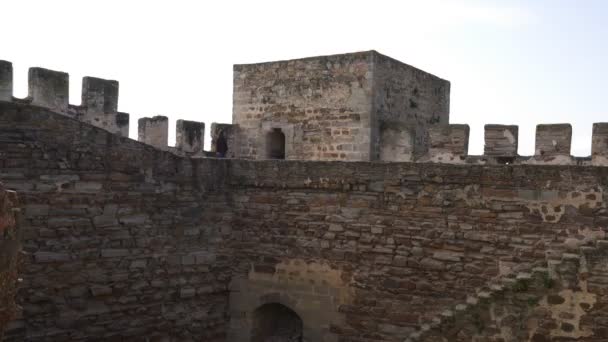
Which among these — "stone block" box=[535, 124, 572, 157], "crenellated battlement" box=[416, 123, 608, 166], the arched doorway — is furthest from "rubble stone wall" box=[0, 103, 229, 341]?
"stone block" box=[535, 124, 572, 157]

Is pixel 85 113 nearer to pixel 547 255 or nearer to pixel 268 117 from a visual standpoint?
pixel 268 117

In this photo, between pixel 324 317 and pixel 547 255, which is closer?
pixel 547 255

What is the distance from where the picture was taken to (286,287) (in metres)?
8.73

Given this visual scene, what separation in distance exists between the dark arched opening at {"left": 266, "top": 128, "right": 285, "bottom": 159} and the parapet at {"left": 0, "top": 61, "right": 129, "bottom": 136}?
3.13 m

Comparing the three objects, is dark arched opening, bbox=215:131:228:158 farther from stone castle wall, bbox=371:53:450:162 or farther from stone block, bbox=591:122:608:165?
stone block, bbox=591:122:608:165

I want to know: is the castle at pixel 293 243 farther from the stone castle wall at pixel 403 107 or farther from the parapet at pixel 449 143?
the stone castle wall at pixel 403 107

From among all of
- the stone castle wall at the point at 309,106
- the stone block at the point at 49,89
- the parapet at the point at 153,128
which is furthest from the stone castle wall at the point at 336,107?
the stone block at the point at 49,89

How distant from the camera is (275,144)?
13875 millimetres

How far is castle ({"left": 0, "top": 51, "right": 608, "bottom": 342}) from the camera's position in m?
6.89

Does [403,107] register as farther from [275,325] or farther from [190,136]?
[275,325]

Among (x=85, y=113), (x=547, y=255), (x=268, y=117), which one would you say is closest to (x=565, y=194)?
(x=547, y=255)

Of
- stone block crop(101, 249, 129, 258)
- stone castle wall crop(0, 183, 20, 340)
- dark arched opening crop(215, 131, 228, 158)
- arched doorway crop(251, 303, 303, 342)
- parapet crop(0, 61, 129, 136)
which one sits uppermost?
parapet crop(0, 61, 129, 136)

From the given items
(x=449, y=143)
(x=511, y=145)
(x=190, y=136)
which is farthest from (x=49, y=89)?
(x=511, y=145)

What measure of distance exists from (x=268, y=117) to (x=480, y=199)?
22.4 ft
